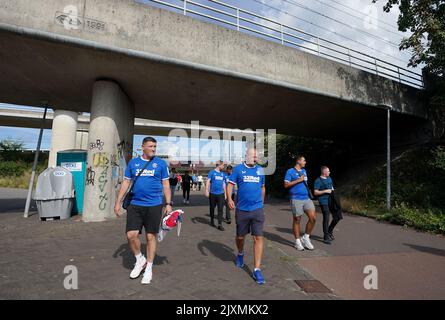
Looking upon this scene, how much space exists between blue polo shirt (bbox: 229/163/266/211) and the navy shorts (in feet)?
0.20

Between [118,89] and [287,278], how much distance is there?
7673 mm

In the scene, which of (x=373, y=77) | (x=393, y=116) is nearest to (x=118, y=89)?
(x=373, y=77)

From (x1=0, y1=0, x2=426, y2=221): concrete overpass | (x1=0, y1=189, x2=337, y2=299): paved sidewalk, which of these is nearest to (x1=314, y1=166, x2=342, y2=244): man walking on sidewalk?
(x1=0, y1=189, x2=337, y2=299): paved sidewalk

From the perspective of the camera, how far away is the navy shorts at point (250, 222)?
401 cm

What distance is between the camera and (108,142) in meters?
8.74

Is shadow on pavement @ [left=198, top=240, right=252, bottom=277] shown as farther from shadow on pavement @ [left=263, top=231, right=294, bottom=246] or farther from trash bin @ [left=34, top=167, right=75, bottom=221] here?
trash bin @ [left=34, top=167, right=75, bottom=221]

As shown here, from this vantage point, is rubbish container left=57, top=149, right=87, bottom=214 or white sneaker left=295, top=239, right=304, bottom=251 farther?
rubbish container left=57, top=149, right=87, bottom=214

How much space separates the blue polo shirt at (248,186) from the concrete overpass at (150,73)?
4.68m

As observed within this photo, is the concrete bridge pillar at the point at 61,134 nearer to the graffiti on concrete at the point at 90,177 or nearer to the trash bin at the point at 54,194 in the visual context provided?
the trash bin at the point at 54,194

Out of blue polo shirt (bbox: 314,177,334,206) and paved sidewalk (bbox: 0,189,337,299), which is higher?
blue polo shirt (bbox: 314,177,334,206)

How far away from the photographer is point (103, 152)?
8.60 m

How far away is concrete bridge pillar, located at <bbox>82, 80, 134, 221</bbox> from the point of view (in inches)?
329

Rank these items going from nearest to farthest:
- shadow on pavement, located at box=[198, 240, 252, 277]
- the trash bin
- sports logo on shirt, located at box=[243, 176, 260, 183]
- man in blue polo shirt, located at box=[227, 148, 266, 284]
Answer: man in blue polo shirt, located at box=[227, 148, 266, 284]
sports logo on shirt, located at box=[243, 176, 260, 183]
shadow on pavement, located at box=[198, 240, 252, 277]
the trash bin

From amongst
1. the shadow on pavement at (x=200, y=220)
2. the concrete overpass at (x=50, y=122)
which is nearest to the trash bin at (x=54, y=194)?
the shadow on pavement at (x=200, y=220)
